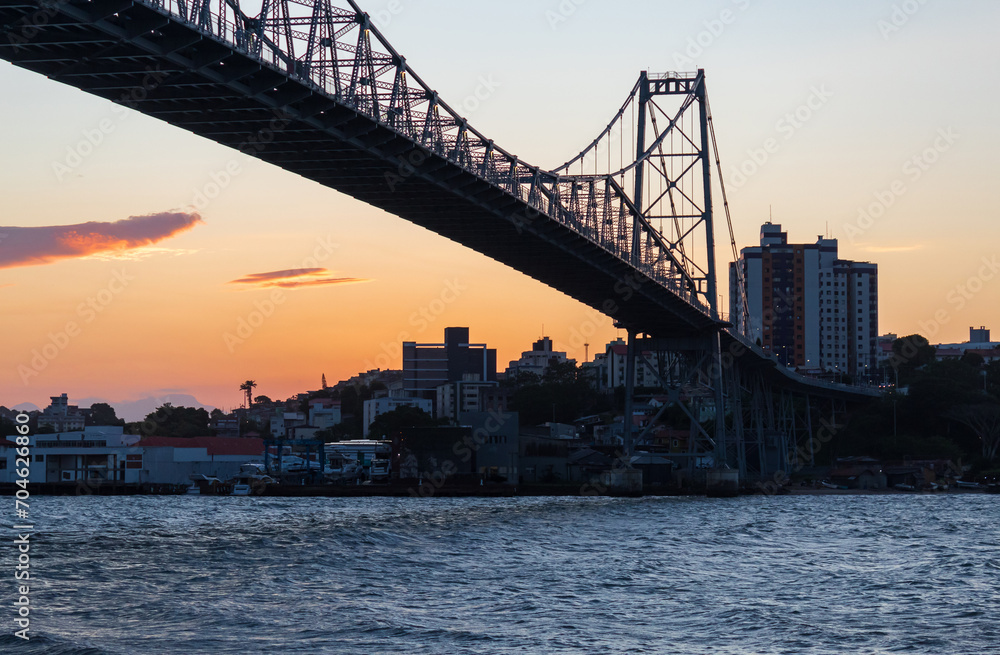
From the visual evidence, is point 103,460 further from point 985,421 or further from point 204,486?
point 985,421

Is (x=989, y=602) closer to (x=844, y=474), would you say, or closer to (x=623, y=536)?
(x=623, y=536)

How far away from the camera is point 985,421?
101m

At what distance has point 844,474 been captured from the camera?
9356cm

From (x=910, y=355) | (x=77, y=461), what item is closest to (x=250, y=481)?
(x=77, y=461)

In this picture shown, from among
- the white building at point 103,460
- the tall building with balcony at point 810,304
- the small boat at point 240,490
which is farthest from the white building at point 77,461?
the tall building with balcony at point 810,304

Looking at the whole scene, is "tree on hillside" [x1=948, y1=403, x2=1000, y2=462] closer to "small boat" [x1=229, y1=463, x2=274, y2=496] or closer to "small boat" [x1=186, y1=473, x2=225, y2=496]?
"small boat" [x1=229, y1=463, x2=274, y2=496]

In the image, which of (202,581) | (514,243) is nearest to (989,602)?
(202,581)

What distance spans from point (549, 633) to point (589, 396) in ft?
471

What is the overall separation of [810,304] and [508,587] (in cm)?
17331

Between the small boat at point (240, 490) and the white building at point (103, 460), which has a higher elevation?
the white building at point (103, 460)

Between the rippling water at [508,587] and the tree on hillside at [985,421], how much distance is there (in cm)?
5621

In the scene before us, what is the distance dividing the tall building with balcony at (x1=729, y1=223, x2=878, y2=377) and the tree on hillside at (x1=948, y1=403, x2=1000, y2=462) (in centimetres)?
8458

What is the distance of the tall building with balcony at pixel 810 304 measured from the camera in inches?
7574

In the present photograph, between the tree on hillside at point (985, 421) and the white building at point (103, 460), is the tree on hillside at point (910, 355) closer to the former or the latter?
the tree on hillside at point (985, 421)
